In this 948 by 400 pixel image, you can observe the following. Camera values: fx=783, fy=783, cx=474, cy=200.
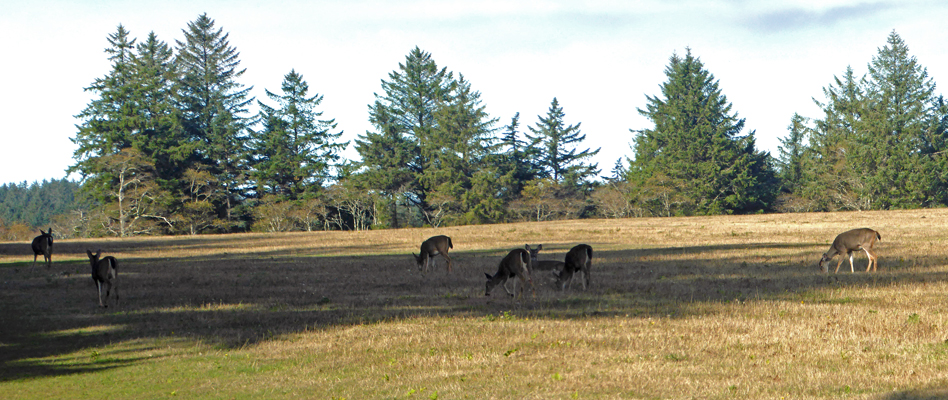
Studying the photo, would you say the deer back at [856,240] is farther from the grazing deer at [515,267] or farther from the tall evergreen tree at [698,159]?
the tall evergreen tree at [698,159]

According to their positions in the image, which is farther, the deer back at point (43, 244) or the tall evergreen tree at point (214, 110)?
the tall evergreen tree at point (214, 110)

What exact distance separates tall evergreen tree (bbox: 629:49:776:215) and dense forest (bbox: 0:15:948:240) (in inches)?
6.6

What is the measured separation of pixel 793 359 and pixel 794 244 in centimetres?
2202

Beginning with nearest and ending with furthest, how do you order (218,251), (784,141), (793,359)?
(793,359) < (218,251) < (784,141)

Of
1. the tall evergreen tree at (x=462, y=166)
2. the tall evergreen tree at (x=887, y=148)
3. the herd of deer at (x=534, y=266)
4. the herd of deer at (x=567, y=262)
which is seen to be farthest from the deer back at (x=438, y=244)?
the tall evergreen tree at (x=887, y=148)

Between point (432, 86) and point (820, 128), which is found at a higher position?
point (432, 86)

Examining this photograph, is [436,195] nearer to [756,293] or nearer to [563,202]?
[563,202]

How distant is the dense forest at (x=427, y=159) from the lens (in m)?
68.9

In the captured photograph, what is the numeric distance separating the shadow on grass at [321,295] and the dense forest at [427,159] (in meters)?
44.1

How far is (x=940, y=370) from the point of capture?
8.81 meters

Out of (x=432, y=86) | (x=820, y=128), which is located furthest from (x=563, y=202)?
(x=820, y=128)

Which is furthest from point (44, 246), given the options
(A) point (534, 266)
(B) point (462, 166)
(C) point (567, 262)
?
(B) point (462, 166)

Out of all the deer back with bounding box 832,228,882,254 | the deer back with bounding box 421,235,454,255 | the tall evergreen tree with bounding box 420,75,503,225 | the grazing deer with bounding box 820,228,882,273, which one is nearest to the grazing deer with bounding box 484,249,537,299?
the deer back with bounding box 421,235,454,255

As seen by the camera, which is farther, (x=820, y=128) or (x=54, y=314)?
(x=820, y=128)
